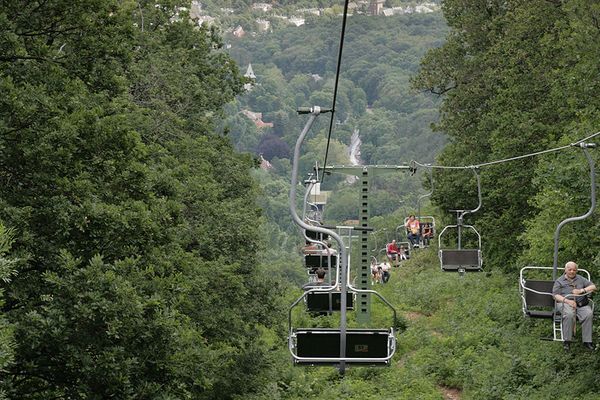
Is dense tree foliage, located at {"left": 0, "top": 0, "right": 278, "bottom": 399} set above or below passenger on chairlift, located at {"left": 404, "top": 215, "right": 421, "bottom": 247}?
above

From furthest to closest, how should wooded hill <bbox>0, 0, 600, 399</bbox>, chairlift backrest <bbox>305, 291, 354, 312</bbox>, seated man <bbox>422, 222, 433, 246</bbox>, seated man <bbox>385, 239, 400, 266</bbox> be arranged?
1. seated man <bbox>385, 239, 400, 266</bbox>
2. seated man <bbox>422, 222, 433, 246</bbox>
3. chairlift backrest <bbox>305, 291, 354, 312</bbox>
4. wooded hill <bbox>0, 0, 600, 399</bbox>

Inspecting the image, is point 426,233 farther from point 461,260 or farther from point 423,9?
point 423,9

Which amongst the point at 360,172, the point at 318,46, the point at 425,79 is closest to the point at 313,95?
the point at 318,46

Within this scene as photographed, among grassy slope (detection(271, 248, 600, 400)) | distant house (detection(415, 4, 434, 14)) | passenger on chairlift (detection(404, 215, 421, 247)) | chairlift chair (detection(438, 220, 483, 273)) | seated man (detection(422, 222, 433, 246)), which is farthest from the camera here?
distant house (detection(415, 4, 434, 14))

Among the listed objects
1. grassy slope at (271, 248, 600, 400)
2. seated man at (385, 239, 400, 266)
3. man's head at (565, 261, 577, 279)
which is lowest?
seated man at (385, 239, 400, 266)

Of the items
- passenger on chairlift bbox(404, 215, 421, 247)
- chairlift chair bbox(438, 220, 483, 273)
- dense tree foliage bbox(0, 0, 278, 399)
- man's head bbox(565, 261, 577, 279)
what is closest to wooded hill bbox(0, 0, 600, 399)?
dense tree foliage bbox(0, 0, 278, 399)

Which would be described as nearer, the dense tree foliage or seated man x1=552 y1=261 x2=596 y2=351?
the dense tree foliage

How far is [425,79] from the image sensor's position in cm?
4697

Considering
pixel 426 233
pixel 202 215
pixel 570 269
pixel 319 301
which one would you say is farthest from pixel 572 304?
pixel 426 233

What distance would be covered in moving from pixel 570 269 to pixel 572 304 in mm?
646

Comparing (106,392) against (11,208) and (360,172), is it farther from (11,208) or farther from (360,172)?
(360,172)

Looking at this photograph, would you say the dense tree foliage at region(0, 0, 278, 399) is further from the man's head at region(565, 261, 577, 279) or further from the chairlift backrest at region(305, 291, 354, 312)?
the man's head at region(565, 261, 577, 279)

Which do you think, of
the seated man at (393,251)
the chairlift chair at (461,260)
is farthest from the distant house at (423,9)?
the chairlift chair at (461,260)

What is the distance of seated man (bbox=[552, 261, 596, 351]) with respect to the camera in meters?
17.8
